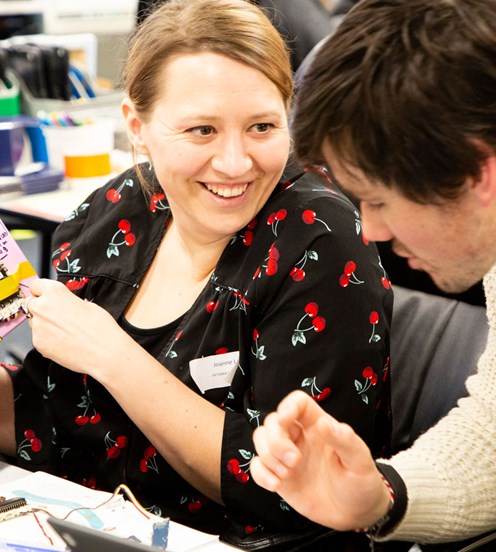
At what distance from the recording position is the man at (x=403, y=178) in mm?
1021

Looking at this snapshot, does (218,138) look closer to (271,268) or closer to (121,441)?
(271,268)

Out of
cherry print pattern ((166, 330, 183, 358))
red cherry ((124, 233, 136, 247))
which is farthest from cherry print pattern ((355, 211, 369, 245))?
red cherry ((124, 233, 136, 247))

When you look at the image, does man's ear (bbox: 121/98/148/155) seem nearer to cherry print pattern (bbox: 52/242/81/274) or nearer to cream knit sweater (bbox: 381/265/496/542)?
cherry print pattern (bbox: 52/242/81/274)

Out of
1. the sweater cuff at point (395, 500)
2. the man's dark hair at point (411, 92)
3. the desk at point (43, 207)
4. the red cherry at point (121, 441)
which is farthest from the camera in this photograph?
the desk at point (43, 207)

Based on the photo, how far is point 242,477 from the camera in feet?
→ 4.99

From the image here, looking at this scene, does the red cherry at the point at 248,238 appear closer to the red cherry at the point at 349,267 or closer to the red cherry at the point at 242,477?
the red cherry at the point at 349,267

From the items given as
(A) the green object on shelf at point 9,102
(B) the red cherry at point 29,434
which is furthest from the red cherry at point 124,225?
(A) the green object on shelf at point 9,102

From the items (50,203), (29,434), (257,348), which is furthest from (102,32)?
(257,348)

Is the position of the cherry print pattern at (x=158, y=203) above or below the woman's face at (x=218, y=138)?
below

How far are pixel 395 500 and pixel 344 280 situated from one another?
393 millimetres

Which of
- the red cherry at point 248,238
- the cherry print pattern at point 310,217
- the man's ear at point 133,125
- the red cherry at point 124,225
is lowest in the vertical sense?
the red cherry at point 124,225

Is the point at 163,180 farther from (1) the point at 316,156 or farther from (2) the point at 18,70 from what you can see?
(2) the point at 18,70

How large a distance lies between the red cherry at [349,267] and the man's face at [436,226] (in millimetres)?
335

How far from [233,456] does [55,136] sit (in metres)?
1.78
